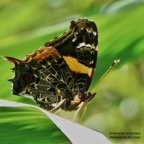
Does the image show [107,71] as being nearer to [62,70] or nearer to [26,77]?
[62,70]

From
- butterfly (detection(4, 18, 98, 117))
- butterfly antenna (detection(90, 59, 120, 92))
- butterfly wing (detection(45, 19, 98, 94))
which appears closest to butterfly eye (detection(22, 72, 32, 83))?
butterfly (detection(4, 18, 98, 117))

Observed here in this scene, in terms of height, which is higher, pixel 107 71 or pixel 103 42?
pixel 103 42

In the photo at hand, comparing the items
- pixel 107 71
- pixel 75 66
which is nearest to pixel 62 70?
pixel 75 66

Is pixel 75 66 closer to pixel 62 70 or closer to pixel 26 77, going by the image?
pixel 62 70

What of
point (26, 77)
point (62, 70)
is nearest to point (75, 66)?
point (62, 70)

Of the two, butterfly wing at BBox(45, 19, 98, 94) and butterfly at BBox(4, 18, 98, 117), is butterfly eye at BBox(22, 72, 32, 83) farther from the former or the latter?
butterfly wing at BBox(45, 19, 98, 94)
